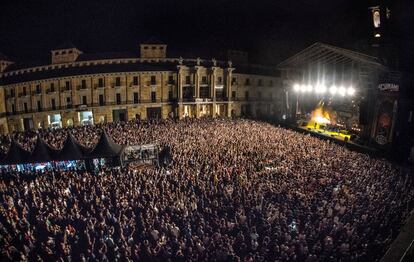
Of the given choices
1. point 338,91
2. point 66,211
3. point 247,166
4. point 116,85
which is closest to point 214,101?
point 116,85

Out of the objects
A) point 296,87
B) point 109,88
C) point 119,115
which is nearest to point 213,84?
point 296,87

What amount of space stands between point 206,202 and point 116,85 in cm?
3116

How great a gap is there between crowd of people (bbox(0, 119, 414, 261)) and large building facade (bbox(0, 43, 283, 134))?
917 inches

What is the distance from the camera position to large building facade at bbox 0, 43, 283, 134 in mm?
39375

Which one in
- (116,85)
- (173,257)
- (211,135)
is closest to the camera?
(173,257)

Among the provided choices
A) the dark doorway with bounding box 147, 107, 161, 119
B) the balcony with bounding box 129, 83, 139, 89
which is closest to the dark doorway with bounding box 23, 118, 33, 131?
the balcony with bounding box 129, 83, 139, 89

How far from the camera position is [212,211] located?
13469 millimetres

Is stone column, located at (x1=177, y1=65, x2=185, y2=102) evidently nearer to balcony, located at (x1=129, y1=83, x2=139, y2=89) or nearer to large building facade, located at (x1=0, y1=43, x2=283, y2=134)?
large building facade, located at (x1=0, y1=43, x2=283, y2=134)

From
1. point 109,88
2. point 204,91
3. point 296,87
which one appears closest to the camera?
point 296,87

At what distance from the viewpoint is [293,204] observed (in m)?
14.0

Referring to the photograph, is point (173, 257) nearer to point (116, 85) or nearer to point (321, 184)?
point (321, 184)

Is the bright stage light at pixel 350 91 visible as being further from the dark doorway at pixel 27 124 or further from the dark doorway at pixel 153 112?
the dark doorway at pixel 27 124

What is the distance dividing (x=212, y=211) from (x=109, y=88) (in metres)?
32.0

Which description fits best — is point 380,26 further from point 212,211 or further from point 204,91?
point 212,211
